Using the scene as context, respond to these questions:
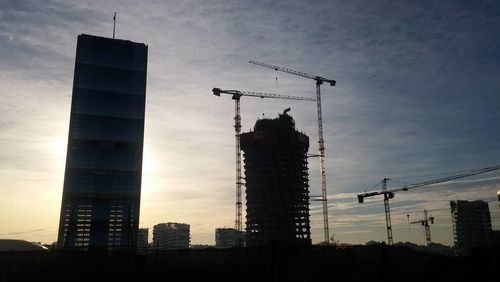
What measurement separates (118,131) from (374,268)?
139 metres

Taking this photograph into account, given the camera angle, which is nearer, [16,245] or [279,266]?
[279,266]

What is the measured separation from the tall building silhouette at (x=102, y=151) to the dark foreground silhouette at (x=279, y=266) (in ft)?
423

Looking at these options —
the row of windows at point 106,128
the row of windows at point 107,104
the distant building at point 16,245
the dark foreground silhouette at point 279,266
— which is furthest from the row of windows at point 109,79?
the dark foreground silhouette at point 279,266

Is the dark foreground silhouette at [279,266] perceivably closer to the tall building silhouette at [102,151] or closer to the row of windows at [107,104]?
the tall building silhouette at [102,151]

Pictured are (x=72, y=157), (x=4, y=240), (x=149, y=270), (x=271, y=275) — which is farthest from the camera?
(x=72, y=157)

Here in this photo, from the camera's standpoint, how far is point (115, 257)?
2716cm

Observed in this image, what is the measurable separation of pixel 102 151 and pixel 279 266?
5441 inches

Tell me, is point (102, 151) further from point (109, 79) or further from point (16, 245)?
point (16, 245)

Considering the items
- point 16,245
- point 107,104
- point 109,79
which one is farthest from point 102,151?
point 16,245

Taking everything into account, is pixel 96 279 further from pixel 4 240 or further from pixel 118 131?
pixel 118 131

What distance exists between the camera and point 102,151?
152750 mm

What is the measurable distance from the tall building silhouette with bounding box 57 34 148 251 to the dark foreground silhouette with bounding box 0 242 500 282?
128821 mm

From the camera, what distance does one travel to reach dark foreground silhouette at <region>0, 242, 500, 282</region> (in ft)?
81.5

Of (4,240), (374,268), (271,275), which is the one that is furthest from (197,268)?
(4,240)
